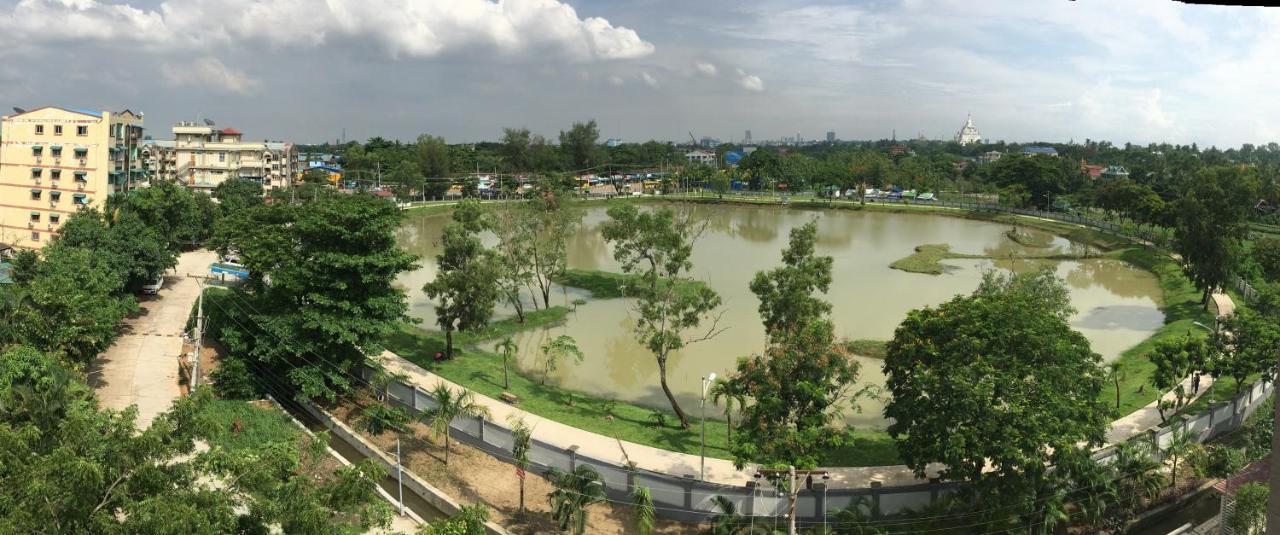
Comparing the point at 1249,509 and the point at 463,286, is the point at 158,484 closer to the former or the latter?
the point at 1249,509

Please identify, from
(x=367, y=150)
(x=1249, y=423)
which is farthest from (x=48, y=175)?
(x=367, y=150)

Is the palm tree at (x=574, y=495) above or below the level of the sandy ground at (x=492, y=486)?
above

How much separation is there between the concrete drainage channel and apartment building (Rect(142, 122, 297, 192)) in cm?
3246

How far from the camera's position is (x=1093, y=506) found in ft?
32.5

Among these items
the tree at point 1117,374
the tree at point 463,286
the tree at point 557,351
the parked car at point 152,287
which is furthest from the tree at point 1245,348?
the parked car at point 152,287

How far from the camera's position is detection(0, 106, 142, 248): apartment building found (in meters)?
26.8

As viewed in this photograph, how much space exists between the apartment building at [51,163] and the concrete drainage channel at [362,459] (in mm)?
17543

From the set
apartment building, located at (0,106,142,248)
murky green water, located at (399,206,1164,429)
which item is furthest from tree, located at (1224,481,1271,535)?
apartment building, located at (0,106,142,248)

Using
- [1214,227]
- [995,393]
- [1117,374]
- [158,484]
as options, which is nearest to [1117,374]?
[1117,374]

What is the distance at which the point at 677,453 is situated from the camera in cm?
1239

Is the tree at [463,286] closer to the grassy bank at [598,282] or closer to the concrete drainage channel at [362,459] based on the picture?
the concrete drainage channel at [362,459]

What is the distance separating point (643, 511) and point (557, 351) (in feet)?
21.2

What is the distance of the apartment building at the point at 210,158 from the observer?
140 feet

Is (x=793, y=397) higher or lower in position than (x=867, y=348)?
higher
